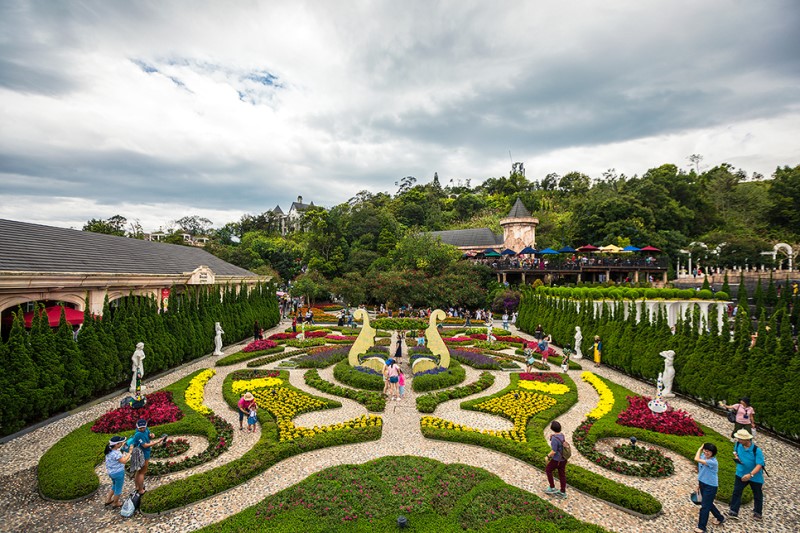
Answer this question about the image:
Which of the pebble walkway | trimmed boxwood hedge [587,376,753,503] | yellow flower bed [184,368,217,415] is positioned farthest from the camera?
yellow flower bed [184,368,217,415]

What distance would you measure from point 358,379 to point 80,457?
8.22m

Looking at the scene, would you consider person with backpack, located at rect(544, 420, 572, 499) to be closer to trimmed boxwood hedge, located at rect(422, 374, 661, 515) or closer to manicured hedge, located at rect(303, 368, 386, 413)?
trimmed boxwood hedge, located at rect(422, 374, 661, 515)

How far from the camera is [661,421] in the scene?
10.7 m

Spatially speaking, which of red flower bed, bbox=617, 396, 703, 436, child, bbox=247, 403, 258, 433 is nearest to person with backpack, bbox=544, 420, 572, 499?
red flower bed, bbox=617, 396, 703, 436

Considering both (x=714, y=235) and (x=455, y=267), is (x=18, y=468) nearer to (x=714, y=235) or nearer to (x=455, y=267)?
(x=455, y=267)

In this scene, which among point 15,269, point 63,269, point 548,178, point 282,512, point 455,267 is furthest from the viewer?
point 548,178

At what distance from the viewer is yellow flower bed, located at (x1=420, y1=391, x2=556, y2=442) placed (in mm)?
10445

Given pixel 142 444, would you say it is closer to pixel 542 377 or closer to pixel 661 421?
pixel 661 421

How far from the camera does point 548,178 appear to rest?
9244 centimetres

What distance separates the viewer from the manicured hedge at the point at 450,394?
1228cm

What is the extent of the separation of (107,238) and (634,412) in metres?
27.0

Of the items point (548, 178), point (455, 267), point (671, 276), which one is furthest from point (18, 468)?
point (548, 178)

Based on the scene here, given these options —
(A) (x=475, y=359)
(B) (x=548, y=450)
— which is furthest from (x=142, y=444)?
(A) (x=475, y=359)

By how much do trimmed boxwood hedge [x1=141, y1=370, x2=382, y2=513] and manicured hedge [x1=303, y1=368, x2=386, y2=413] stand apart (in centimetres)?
176
